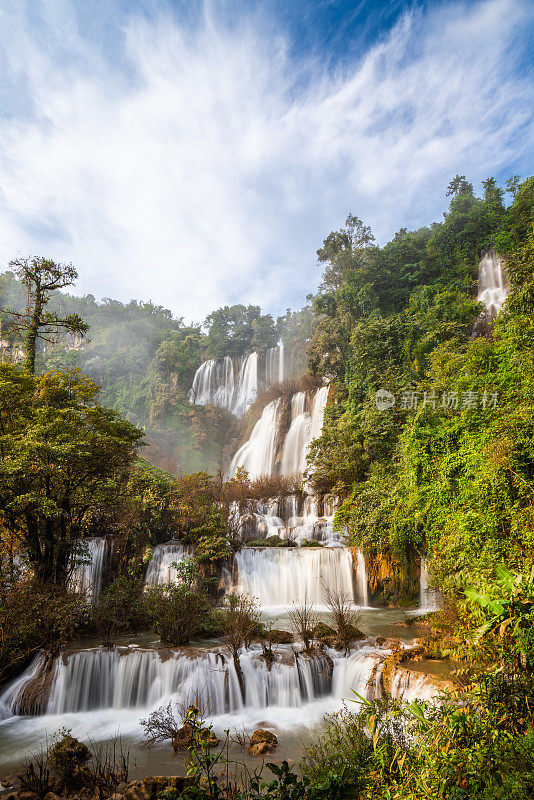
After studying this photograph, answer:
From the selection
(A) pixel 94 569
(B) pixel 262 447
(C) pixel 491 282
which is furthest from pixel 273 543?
(C) pixel 491 282

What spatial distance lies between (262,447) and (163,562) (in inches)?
505

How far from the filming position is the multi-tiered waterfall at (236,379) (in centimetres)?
3694

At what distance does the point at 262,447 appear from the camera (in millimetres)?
27062

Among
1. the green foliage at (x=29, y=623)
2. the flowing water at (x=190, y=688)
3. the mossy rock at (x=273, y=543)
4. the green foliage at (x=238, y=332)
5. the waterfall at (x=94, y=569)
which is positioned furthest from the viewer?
the green foliage at (x=238, y=332)

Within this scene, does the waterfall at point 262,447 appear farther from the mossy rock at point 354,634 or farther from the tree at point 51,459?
the mossy rock at point 354,634

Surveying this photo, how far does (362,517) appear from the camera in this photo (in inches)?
531

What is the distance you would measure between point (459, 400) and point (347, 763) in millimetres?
8890

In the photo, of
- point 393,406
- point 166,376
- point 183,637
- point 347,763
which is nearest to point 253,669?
point 183,637

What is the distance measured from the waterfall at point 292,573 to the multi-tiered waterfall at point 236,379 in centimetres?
2159

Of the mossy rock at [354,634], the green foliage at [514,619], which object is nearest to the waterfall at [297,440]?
the mossy rock at [354,634]

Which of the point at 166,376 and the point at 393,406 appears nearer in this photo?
the point at 393,406

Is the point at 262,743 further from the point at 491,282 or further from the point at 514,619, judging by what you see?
the point at 491,282

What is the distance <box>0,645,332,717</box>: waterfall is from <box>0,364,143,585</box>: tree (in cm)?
242

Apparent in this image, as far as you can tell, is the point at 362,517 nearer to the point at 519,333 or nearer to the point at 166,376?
the point at 519,333
